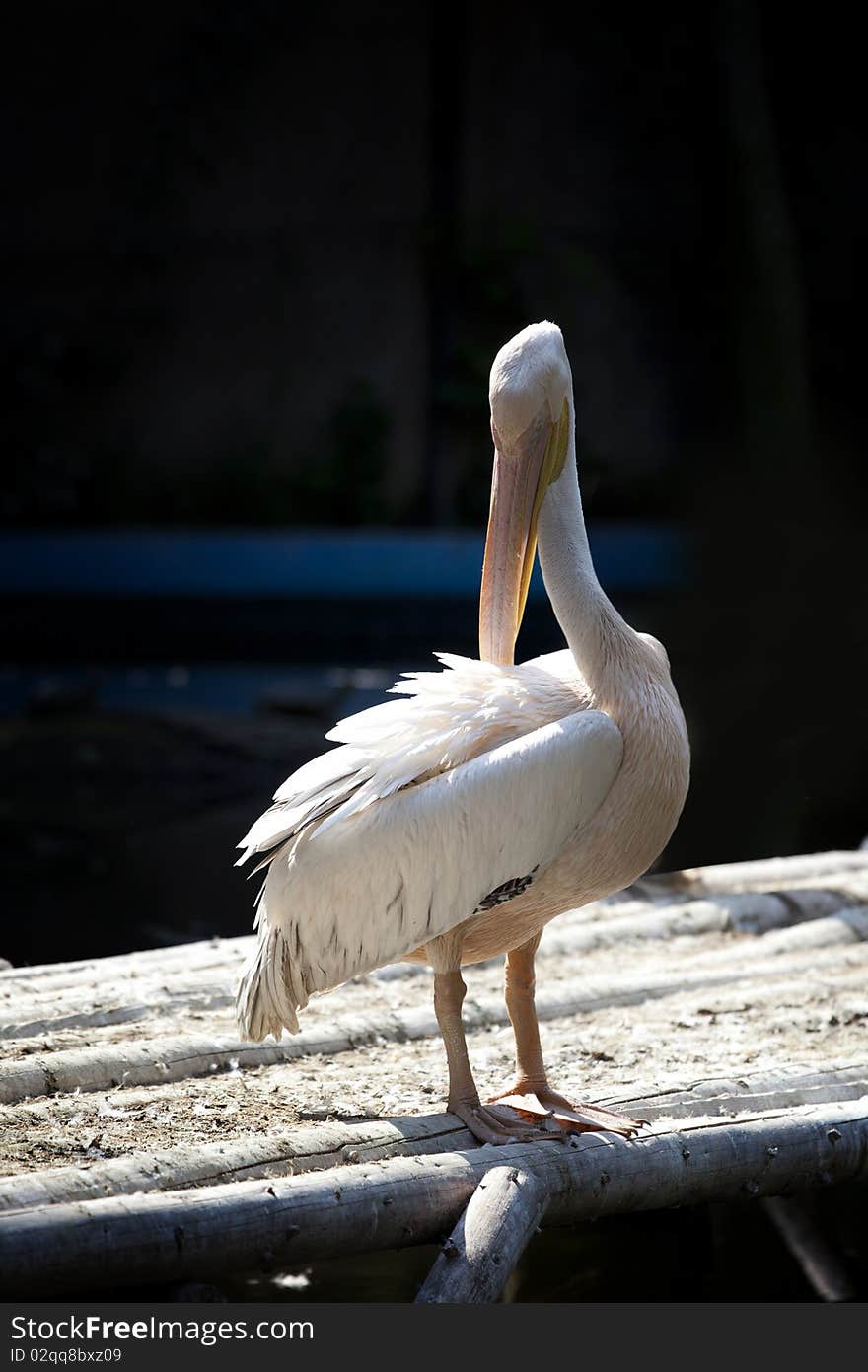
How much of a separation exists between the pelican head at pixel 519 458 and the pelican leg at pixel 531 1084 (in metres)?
0.53

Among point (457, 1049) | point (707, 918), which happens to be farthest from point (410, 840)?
point (707, 918)

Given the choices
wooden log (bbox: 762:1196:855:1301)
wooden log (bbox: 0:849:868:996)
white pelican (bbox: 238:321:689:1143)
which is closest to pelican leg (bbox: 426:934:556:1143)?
white pelican (bbox: 238:321:689:1143)

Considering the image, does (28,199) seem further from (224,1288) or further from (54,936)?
(224,1288)

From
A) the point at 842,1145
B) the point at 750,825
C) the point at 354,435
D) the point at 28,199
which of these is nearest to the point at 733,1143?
the point at 842,1145

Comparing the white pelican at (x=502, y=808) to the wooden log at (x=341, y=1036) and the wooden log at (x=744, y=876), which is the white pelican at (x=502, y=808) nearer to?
the wooden log at (x=341, y=1036)

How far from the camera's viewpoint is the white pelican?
2332mm

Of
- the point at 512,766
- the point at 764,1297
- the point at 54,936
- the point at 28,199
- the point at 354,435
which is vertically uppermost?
the point at 28,199

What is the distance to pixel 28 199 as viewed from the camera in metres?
11.5

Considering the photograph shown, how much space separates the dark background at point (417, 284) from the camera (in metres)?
10.8

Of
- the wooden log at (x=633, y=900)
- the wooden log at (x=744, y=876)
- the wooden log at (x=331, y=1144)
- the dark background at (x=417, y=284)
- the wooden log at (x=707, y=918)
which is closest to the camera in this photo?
the wooden log at (x=331, y=1144)

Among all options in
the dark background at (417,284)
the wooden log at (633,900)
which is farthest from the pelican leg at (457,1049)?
the dark background at (417,284)

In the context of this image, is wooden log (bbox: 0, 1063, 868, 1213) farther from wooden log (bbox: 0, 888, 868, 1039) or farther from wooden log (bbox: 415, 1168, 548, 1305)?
wooden log (bbox: 0, 888, 868, 1039)

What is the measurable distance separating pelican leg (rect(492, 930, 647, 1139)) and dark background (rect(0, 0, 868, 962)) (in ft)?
25.8

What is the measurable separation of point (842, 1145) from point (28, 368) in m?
9.61
